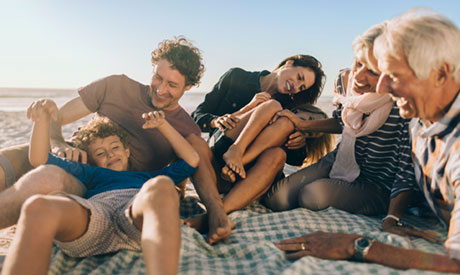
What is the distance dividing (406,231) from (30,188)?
2.47 m

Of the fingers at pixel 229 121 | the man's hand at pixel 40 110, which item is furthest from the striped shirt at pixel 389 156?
the man's hand at pixel 40 110

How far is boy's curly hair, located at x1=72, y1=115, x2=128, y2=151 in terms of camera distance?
2885 mm

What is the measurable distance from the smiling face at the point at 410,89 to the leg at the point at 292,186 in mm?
1418

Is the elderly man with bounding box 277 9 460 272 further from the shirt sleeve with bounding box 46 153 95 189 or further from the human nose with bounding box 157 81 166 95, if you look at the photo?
the human nose with bounding box 157 81 166 95

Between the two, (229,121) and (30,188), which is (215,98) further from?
(30,188)

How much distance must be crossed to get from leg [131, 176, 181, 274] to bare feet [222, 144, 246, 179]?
1.13 meters

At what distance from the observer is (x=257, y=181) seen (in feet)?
10.6

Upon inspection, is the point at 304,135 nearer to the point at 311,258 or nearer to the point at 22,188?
the point at 311,258

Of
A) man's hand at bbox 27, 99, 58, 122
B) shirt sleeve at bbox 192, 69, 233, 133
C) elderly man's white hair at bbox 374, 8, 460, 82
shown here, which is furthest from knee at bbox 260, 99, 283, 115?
man's hand at bbox 27, 99, 58, 122

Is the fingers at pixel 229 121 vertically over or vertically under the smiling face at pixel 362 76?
under

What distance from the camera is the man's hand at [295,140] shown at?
359 cm

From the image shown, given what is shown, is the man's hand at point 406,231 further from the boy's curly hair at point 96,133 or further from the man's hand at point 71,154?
the man's hand at point 71,154

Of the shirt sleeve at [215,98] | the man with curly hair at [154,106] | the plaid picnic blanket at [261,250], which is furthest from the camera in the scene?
the shirt sleeve at [215,98]

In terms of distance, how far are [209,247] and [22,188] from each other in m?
1.24
